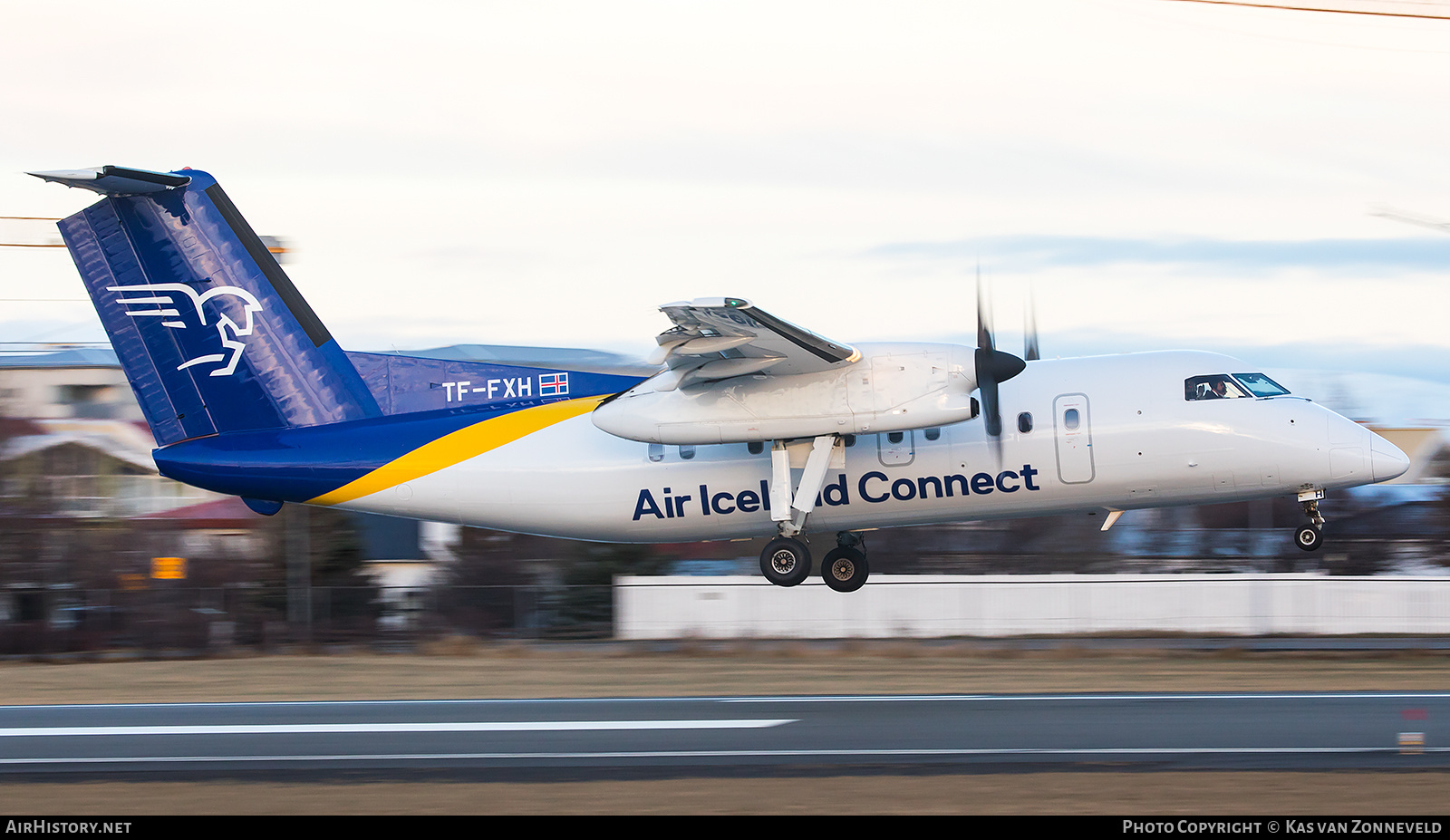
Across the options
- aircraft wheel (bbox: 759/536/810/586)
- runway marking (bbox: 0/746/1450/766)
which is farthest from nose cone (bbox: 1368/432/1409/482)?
aircraft wheel (bbox: 759/536/810/586)

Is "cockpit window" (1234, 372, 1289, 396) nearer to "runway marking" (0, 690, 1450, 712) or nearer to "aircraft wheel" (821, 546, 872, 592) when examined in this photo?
"runway marking" (0, 690, 1450, 712)

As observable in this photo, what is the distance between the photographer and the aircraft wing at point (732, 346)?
1445 centimetres

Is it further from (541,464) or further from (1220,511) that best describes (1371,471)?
(1220,511)

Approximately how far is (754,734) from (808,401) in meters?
3.95

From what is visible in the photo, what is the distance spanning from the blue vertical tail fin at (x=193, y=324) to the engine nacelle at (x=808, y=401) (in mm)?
4065

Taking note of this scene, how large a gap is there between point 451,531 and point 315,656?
9.89 metres

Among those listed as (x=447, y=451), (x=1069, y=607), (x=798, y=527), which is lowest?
(x=1069, y=607)

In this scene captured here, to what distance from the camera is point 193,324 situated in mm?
17359

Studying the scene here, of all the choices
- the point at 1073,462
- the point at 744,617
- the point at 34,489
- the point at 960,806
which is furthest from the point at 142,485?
the point at 960,806

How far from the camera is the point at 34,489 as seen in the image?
112 ft

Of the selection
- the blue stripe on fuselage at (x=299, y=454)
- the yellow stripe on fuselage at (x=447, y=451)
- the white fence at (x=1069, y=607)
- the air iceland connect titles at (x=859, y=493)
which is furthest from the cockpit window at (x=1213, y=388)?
the white fence at (x=1069, y=607)

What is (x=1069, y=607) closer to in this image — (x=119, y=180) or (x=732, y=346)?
(x=732, y=346)

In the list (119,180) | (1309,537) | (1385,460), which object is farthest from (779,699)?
(119,180)

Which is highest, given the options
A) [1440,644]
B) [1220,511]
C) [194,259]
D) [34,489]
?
[194,259]
